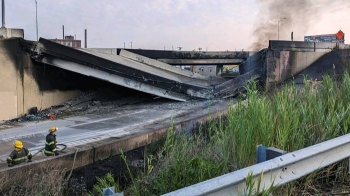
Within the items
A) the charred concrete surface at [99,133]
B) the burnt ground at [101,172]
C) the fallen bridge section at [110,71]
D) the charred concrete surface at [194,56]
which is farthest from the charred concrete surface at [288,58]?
the burnt ground at [101,172]

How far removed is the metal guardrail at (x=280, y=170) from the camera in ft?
6.25

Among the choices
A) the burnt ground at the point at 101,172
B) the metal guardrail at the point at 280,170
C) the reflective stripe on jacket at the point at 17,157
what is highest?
the metal guardrail at the point at 280,170

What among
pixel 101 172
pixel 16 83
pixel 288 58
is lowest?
pixel 101 172

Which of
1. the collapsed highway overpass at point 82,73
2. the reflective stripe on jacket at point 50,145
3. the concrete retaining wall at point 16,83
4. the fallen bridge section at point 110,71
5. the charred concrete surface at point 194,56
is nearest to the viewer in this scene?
the reflective stripe on jacket at point 50,145

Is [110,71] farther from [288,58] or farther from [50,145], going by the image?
[288,58]

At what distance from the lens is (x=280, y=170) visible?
2.36 metres

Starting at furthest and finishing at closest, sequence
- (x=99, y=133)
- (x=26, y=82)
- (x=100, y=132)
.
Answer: (x=26, y=82)
(x=100, y=132)
(x=99, y=133)

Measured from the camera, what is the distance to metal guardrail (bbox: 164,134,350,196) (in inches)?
75.0

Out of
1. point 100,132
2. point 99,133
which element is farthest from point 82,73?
point 99,133

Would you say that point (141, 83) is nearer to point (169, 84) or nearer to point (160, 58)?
point (169, 84)

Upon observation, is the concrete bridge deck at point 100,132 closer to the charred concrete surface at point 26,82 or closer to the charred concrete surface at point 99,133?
the charred concrete surface at point 99,133

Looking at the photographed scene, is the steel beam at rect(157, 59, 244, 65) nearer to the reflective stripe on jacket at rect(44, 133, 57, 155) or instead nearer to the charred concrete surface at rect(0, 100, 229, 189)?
the charred concrete surface at rect(0, 100, 229, 189)

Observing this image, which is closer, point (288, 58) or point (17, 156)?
point (17, 156)

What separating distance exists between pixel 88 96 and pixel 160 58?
6.34 metres
